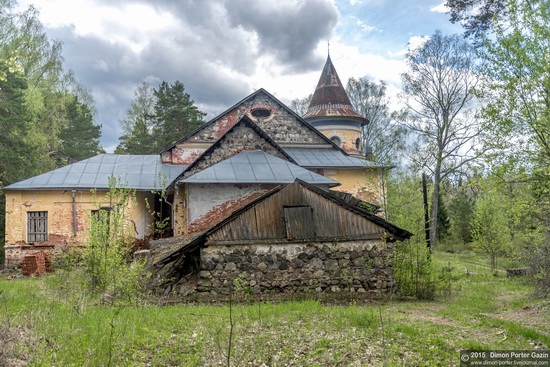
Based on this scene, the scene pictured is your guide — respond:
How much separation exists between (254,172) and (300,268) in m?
5.05

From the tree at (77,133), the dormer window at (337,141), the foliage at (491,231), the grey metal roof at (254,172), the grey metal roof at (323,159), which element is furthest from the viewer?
the tree at (77,133)

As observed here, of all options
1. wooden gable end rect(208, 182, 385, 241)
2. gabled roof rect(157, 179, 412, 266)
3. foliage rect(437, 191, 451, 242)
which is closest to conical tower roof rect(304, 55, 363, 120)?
foliage rect(437, 191, 451, 242)

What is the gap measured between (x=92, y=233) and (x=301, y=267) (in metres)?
5.02

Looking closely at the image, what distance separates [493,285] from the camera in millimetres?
13945

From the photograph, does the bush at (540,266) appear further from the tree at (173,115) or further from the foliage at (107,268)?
the tree at (173,115)

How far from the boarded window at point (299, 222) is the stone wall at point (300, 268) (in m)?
0.29

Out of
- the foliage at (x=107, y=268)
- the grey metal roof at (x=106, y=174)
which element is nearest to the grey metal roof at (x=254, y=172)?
the grey metal roof at (x=106, y=174)

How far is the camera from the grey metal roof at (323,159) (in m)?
21.2

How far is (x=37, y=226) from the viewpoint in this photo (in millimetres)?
18625

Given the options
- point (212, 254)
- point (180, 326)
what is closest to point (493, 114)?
point (212, 254)

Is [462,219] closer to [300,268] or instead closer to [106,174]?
[300,268]

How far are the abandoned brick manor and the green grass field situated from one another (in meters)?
1.83

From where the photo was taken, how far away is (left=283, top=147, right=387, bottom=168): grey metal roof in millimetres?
21164

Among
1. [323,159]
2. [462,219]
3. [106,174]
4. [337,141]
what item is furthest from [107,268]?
[462,219]
